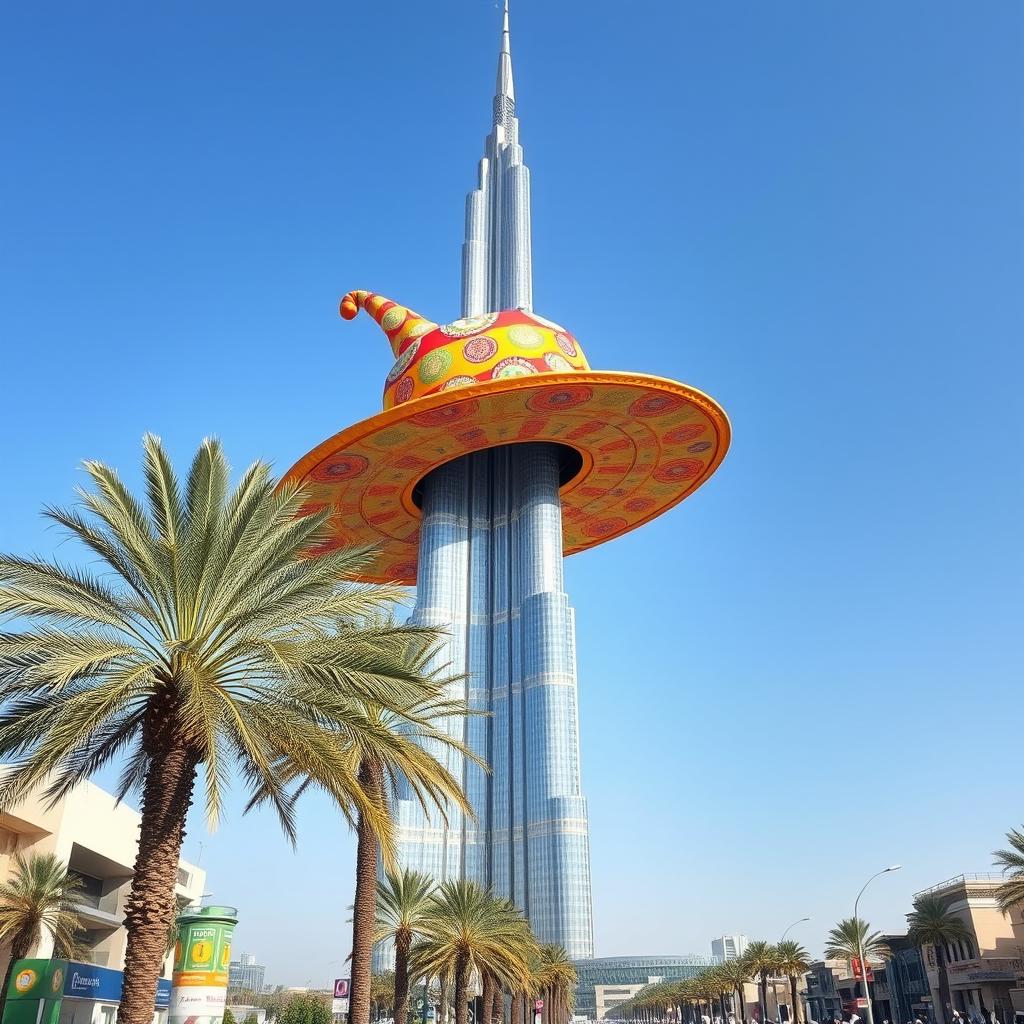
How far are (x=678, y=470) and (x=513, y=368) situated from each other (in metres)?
13.6

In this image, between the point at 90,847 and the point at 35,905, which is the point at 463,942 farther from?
the point at 90,847

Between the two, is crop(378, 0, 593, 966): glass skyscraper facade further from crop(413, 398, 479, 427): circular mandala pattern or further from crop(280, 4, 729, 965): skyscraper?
crop(413, 398, 479, 427): circular mandala pattern

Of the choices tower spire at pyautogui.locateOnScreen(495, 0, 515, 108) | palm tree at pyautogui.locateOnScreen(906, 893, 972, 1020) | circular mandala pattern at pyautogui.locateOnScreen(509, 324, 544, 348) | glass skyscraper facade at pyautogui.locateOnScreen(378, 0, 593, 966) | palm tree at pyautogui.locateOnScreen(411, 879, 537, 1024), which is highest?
tower spire at pyautogui.locateOnScreen(495, 0, 515, 108)

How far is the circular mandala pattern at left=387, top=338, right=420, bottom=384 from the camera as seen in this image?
2500 inches

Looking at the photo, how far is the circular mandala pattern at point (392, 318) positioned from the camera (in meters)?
66.6

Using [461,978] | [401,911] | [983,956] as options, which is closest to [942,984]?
[983,956]

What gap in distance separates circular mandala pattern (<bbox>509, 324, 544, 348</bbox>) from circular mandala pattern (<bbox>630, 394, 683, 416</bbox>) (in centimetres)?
803

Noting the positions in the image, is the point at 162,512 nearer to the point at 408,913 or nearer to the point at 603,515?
the point at 408,913

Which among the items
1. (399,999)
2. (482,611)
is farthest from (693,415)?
(399,999)

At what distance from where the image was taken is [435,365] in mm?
61594

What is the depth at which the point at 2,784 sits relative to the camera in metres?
14.1

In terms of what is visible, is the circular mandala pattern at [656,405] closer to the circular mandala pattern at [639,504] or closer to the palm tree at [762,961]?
the circular mandala pattern at [639,504]

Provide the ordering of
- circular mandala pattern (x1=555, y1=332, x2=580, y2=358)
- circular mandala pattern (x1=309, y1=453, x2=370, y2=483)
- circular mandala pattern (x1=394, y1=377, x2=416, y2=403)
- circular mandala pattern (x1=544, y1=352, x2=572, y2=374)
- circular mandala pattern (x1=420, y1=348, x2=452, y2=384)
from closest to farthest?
1. circular mandala pattern (x1=309, y1=453, x2=370, y2=483)
2. circular mandala pattern (x1=420, y1=348, x2=452, y2=384)
3. circular mandala pattern (x1=394, y1=377, x2=416, y2=403)
4. circular mandala pattern (x1=544, y1=352, x2=572, y2=374)
5. circular mandala pattern (x1=555, y1=332, x2=580, y2=358)

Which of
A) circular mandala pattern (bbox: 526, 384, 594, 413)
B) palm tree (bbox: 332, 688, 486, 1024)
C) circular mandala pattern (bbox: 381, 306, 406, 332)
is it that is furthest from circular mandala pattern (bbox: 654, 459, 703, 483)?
palm tree (bbox: 332, 688, 486, 1024)
